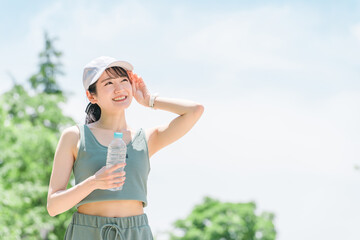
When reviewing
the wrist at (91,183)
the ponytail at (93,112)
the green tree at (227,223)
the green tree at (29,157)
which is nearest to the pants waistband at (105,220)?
the wrist at (91,183)

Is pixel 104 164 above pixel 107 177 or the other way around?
above

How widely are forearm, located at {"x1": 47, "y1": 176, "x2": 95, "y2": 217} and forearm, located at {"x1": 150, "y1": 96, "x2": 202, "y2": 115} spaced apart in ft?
2.37

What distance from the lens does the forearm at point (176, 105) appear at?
2773 millimetres

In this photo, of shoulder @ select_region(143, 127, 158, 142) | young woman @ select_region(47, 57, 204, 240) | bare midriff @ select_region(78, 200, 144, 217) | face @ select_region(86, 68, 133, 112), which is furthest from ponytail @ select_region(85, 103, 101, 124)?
bare midriff @ select_region(78, 200, 144, 217)

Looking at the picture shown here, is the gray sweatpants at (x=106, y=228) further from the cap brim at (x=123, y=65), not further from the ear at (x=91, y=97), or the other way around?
the cap brim at (x=123, y=65)

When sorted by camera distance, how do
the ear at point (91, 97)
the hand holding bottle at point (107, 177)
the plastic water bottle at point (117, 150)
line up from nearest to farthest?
A: the hand holding bottle at point (107, 177)
the plastic water bottle at point (117, 150)
the ear at point (91, 97)

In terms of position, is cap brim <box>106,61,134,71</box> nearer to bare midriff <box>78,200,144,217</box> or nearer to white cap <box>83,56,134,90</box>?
white cap <box>83,56,134,90</box>

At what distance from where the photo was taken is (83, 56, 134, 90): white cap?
8.32 feet

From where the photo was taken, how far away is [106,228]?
2445 mm

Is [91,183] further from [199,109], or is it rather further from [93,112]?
[199,109]

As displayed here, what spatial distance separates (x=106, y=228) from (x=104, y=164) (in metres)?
0.31

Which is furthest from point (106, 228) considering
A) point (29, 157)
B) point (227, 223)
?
point (227, 223)

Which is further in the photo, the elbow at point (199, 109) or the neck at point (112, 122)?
the elbow at point (199, 109)

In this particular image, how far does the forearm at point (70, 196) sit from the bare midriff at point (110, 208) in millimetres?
161
